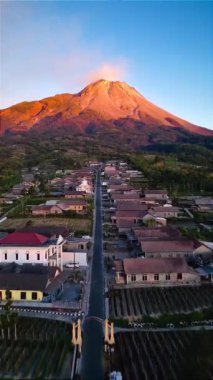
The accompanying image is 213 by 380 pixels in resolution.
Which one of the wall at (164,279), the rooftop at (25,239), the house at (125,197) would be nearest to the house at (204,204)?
the house at (125,197)

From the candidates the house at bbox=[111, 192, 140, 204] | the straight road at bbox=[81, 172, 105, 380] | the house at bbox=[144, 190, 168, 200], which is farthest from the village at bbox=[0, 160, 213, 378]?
the house at bbox=[144, 190, 168, 200]

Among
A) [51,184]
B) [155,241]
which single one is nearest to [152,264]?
[155,241]

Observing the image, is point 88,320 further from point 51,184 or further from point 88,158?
point 88,158

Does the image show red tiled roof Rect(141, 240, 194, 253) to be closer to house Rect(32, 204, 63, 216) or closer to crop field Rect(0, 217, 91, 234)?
crop field Rect(0, 217, 91, 234)

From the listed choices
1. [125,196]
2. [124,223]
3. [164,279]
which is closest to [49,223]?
[124,223]

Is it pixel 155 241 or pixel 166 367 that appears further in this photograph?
pixel 155 241

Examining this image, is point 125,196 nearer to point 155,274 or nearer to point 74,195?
point 74,195
